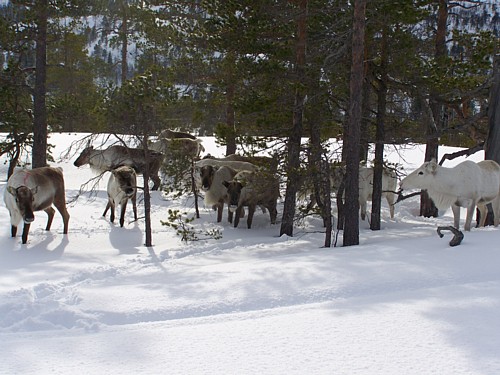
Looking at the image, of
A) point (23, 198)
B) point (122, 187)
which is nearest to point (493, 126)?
point (122, 187)

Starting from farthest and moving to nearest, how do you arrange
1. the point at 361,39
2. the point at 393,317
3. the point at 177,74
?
the point at 177,74, the point at 361,39, the point at 393,317

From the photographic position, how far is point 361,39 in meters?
9.33

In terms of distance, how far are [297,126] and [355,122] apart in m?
2.17

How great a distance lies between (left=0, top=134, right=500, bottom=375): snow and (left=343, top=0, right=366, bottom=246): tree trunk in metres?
1.38

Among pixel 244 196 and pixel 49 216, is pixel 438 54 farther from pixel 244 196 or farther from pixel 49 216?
pixel 49 216

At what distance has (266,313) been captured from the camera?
505 cm

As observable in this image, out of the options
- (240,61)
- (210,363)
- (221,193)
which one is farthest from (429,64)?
(210,363)

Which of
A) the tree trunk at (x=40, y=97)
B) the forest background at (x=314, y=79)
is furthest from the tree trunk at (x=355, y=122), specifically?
the tree trunk at (x=40, y=97)

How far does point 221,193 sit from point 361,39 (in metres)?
6.25

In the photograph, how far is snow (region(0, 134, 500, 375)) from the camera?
378 centimetres

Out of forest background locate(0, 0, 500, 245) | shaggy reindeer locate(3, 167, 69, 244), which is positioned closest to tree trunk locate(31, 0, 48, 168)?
forest background locate(0, 0, 500, 245)

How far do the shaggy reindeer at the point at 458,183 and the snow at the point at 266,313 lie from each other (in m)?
1.61

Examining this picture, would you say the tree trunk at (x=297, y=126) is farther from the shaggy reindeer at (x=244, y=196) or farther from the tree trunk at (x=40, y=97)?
the tree trunk at (x=40, y=97)

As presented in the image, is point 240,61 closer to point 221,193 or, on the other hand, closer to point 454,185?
point 221,193
